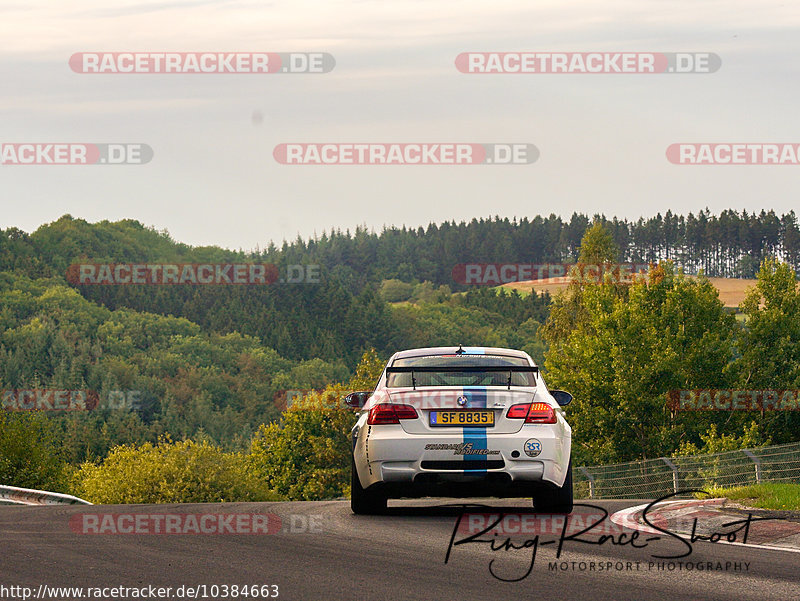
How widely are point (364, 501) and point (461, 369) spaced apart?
1.84 meters

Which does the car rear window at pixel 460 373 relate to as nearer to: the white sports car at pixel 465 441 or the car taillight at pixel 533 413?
the white sports car at pixel 465 441

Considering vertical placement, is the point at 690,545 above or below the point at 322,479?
above

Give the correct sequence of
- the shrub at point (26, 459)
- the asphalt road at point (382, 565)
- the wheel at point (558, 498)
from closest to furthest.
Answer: the asphalt road at point (382, 565), the wheel at point (558, 498), the shrub at point (26, 459)

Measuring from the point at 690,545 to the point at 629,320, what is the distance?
4527cm

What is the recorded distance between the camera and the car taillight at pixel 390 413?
11.3 m

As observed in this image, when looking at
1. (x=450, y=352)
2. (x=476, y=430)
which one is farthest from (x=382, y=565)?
(x=450, y=352)

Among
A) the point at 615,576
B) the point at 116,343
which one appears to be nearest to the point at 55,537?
the point at 615,576

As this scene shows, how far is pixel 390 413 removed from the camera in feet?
37.2

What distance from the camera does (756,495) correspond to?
13.4 m

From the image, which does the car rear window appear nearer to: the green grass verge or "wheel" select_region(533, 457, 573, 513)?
"wheel" select_region(533, 457, 573, 513)

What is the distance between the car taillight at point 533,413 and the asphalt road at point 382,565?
1260mm

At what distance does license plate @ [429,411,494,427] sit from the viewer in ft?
36.7

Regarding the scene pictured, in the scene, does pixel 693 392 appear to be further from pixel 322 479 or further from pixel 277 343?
pixel 277 343

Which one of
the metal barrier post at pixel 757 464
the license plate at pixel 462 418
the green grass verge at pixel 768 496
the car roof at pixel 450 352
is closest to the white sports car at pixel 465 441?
the license plate at pixel 462 418
